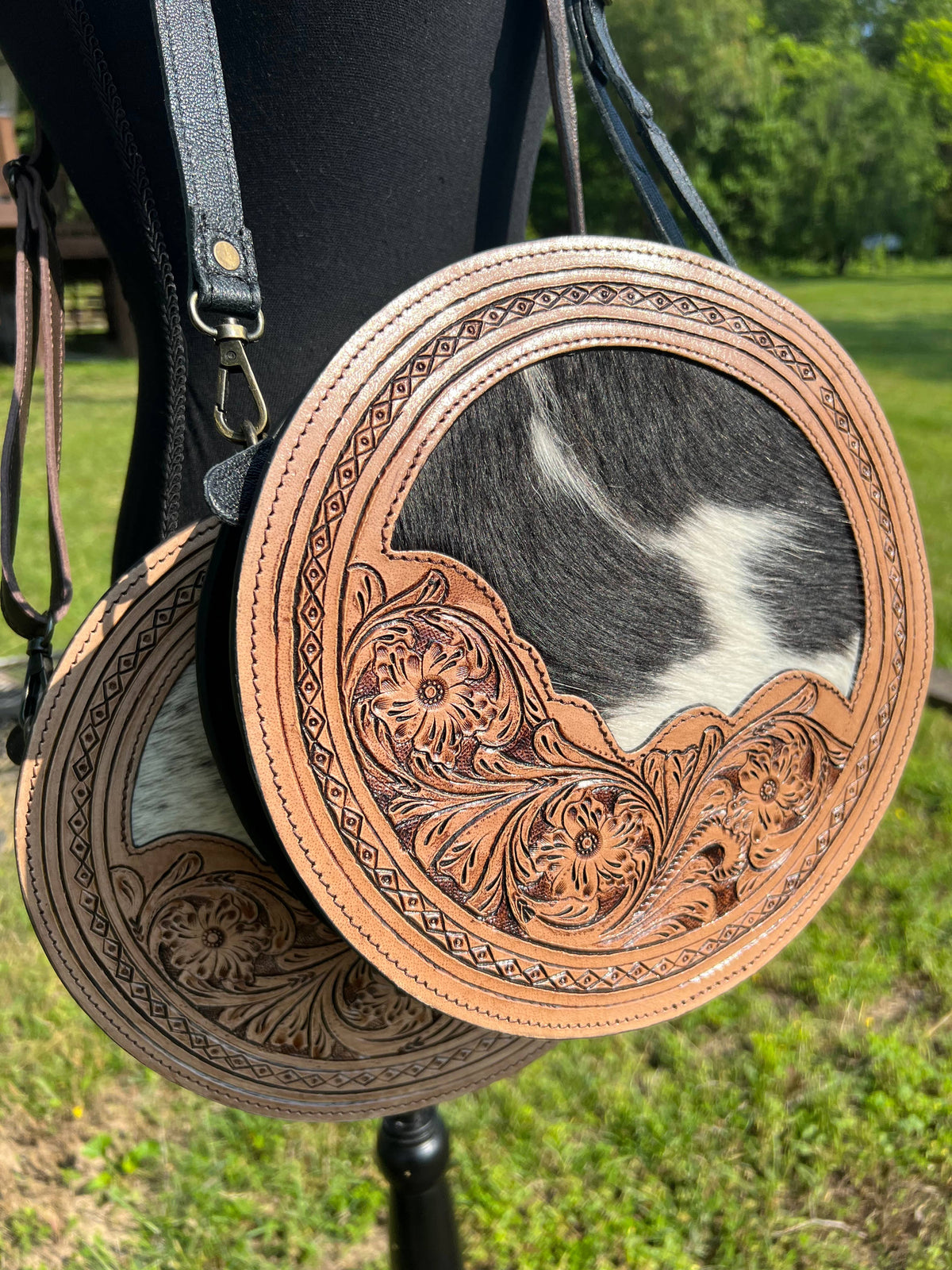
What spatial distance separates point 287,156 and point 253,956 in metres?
0.65

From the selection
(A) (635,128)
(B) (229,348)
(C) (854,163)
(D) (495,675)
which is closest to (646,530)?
(D) (495,675)

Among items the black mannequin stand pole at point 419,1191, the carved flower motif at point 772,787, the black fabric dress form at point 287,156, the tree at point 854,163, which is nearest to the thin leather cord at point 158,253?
the black fabric dress form at point 287,156

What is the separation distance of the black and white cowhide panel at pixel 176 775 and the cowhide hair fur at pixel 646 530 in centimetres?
23

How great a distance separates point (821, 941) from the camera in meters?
2.09

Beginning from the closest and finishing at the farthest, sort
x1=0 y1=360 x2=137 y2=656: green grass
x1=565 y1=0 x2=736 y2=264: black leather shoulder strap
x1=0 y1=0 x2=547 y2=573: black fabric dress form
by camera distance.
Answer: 1. x1=0 y1=0 x2=547 y2=573: black fabric dress form
2. x1=565 y1=0 x2=736 y2=264: black leather shoulder strap
3. x1=0 y1=360 x2=137 y2=656: green grass

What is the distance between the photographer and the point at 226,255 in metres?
0.69

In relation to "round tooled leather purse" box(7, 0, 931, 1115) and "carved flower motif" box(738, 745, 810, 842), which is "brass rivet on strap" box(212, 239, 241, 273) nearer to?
"round tooled leather purse" box(7, 0, 931, 1115)

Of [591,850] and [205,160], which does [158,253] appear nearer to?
[205,160]

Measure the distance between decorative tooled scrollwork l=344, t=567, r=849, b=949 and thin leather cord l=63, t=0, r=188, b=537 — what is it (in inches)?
11.0

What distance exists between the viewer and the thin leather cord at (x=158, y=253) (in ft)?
2.53

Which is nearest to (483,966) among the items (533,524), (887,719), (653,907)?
(653,907)

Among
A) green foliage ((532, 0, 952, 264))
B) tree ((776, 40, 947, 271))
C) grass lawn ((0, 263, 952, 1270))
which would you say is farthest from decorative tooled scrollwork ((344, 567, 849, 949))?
tree ((776, 40, 947, 271))

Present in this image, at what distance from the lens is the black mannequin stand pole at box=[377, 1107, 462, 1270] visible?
1.05m

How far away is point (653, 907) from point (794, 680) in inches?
8.9
